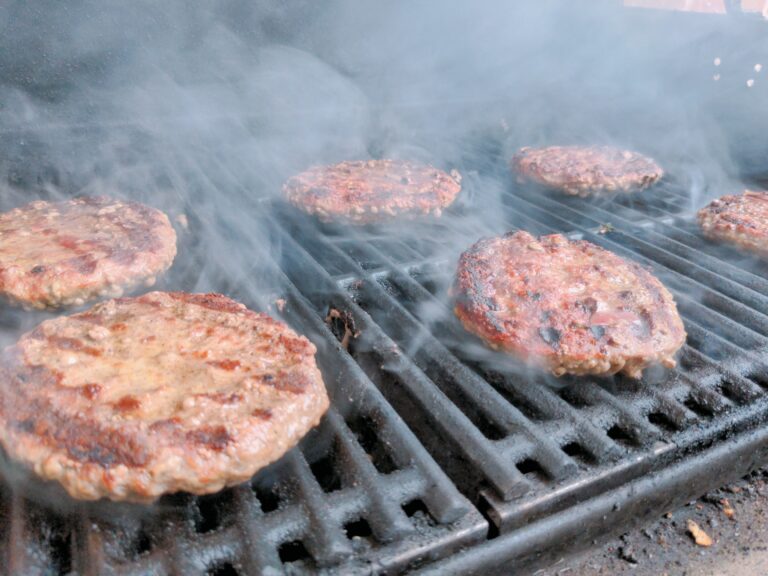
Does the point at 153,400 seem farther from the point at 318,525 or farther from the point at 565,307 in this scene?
the point at 565,307

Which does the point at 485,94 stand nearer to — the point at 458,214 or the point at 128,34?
the point at 458,214

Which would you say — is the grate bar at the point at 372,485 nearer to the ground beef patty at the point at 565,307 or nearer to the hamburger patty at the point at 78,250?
the ground beef patty at the point at 565,307

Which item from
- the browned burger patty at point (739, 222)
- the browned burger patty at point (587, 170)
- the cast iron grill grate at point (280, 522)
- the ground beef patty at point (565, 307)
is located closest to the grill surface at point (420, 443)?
the cast iron grill grate at point (280, 522)

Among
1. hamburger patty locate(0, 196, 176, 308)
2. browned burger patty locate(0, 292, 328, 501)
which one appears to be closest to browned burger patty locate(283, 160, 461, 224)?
hamburger patty locate(0, 196, 176, 308)

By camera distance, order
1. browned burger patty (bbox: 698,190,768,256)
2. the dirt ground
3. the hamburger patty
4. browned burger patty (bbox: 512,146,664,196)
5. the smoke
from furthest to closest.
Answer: browned burger patty (bbox: 512,146,664,196) → the smoke → browned burger patty (bbox: 698,190,768,256) → the hamburger patty → the dirt ground

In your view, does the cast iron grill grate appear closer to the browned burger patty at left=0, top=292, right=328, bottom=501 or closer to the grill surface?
the grill surface

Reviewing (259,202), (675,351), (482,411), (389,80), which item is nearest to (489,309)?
(482,411)
